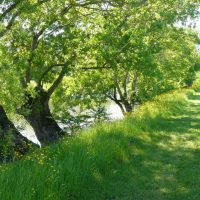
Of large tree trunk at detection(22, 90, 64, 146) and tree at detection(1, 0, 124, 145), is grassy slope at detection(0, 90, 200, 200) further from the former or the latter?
large tree trunk at detection(22, 90, 64, 146)

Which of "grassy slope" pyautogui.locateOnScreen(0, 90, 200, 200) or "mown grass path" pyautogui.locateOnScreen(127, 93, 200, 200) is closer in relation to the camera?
"grassy slope" pyautogui.locateOnScreen(0, 90, 200, 200)

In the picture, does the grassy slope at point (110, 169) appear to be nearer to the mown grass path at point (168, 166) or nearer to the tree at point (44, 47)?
the mown grass path at point (168, 166)

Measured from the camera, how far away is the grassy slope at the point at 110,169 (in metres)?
6.61

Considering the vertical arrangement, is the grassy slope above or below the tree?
below

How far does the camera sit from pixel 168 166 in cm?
988

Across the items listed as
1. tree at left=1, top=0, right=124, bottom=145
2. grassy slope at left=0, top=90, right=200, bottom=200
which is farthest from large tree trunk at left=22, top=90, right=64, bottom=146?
grassy slope at left=0, top=90, right=200, bottom=200

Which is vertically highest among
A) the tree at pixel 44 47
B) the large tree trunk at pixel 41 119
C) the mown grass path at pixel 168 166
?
the tree at pixel 44 47

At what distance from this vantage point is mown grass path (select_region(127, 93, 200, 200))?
7675 millimetres

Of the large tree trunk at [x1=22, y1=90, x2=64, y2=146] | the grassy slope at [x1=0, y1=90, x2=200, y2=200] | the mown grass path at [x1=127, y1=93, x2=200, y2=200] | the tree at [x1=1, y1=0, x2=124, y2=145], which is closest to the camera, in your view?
the grassy slope at [x1=0, y1=90, x2=200, y2=200]

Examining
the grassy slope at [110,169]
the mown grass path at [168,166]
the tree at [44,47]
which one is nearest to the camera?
the grassy slope at [110,169]

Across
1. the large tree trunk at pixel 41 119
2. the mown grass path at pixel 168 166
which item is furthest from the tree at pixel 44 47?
the mown grass path at pixel 168 166

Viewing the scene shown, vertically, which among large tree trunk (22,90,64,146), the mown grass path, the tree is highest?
the tree

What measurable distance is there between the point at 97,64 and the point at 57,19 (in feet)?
10.2

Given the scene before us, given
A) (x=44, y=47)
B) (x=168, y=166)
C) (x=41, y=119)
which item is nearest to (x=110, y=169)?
(x=168, y=166)
